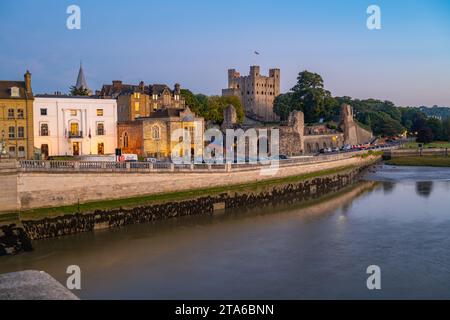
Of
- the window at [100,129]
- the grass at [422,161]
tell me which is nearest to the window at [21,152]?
the window at [100,129]

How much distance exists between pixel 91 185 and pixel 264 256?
10.2 meters

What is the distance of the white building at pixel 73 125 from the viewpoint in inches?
1341

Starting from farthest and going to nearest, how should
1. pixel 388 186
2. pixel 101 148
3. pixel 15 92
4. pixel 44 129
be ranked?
1. pixel 388 186
2. pixel 101 148
3. pixel 44 129
4. pixel 15 92

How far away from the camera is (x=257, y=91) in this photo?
93625 millimetres

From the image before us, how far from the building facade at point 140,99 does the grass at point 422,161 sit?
26.1 metres

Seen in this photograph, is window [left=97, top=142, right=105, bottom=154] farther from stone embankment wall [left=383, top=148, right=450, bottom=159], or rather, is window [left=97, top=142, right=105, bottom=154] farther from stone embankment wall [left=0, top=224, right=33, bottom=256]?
stone embankment wall [left=383, top=148, right=450, bottom=159]

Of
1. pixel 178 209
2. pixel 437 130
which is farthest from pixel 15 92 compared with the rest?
pixel 437 130

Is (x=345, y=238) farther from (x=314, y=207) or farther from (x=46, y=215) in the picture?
(x=46, y=215)

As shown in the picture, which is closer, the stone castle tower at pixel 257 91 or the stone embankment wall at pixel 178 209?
the stone embankment wall at pixel 178 209

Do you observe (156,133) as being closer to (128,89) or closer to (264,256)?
(128,89)

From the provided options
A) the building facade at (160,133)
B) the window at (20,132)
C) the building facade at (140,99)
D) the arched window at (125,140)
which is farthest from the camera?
the building facade at (140,99)

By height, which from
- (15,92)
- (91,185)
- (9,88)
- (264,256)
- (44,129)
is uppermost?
(9,88)

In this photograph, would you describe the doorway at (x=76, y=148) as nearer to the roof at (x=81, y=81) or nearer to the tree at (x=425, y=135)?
the roof at (x=81, y=81)

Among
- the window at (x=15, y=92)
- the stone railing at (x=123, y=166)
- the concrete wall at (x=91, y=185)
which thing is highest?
the window at (x=15, y=92)
